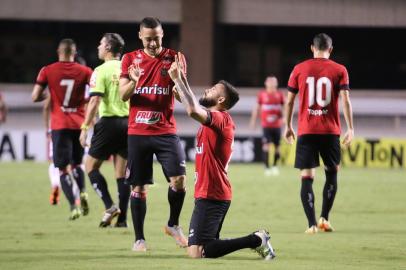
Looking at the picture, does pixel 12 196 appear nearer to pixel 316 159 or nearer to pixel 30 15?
pixel 316 159

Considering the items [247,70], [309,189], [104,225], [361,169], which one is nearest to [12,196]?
[104,225]

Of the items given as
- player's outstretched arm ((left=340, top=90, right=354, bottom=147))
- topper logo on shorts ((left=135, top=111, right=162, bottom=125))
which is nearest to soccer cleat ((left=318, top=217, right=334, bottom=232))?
player's outstretched arm ((left=340, top=90, right=354, bottom=147))

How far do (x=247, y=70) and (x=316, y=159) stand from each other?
24.9 metres

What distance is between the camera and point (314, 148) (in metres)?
14.4

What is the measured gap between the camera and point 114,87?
1456 cm

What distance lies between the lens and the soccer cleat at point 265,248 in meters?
11.1

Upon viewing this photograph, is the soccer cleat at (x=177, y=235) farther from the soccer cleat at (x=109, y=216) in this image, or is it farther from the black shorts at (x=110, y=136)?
the black shorts at (x=110, y=136)

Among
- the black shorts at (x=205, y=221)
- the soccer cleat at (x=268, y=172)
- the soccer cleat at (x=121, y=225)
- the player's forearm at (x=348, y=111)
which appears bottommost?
the soccer cleat at (x=268, y=172)

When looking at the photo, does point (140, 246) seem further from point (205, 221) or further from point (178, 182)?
point (205, 221)

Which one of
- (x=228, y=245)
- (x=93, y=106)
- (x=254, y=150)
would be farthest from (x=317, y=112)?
(x=254, y=150)

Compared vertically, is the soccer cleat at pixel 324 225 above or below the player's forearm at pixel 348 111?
below

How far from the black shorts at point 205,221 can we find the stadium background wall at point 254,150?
17915mm

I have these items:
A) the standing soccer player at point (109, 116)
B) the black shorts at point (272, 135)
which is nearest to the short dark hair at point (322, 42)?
the standing soccer player at point (109, 116)

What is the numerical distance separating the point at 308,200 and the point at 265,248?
3.14 metres
